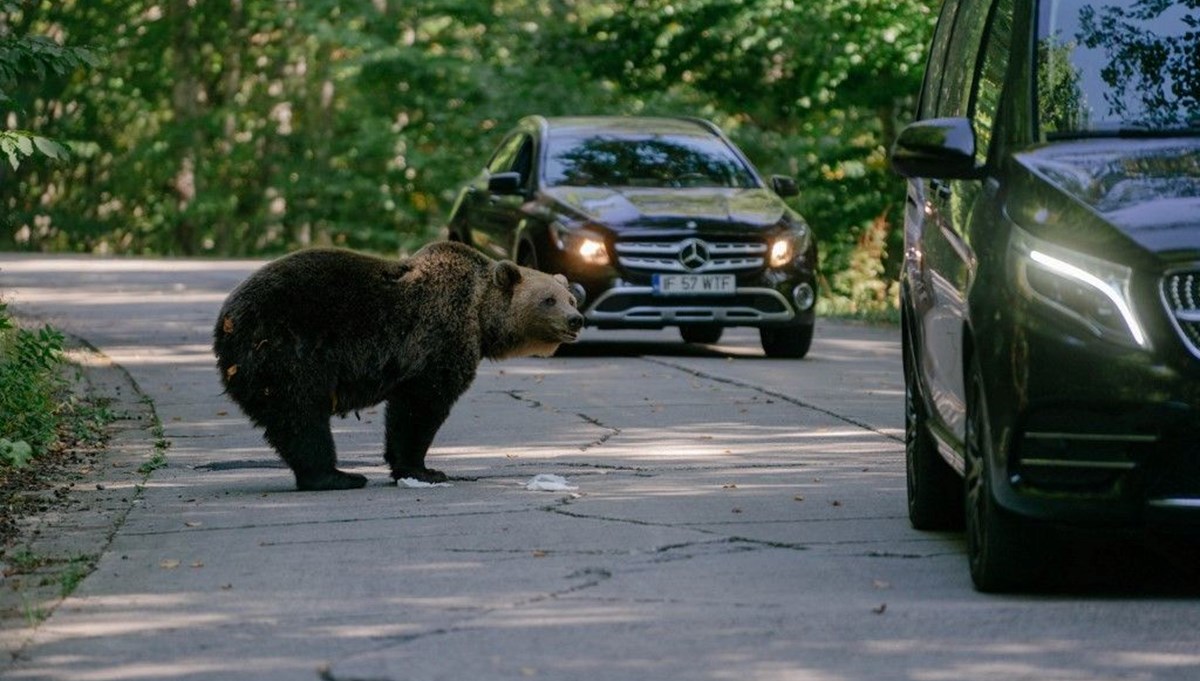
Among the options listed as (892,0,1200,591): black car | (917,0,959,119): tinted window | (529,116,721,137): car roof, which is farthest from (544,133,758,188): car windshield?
(892,0,1200,591): black car

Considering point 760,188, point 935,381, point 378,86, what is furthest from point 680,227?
point 378,86

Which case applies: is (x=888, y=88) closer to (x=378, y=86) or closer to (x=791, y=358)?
(x=791, y=358)

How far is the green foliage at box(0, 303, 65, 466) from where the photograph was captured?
1170cm

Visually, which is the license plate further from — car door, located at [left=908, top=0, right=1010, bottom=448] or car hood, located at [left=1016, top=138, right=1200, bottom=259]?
car hood, located at [left=1016, top=138, right=1200, bottom=259]

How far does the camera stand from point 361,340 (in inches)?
403

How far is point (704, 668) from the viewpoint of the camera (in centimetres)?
624

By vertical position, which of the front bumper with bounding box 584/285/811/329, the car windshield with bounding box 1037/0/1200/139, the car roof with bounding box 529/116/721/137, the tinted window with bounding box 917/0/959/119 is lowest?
the front bumper with bounding box 584/285/811/329

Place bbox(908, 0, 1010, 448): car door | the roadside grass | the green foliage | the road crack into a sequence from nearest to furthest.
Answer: bbox(908, 0, 1010, 448): car door
the roadside grass
the green foliage
the road crack

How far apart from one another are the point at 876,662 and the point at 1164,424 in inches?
46.4

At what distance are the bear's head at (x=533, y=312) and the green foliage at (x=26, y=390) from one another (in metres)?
2.21

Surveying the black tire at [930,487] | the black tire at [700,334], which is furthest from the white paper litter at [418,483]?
the black tire at [700,334]

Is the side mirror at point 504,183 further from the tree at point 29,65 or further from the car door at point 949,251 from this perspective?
the car door at point 949,251

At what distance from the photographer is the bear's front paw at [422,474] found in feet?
34.6

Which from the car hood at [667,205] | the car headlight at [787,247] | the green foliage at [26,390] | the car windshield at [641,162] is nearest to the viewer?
the green foliage at [26,390]
